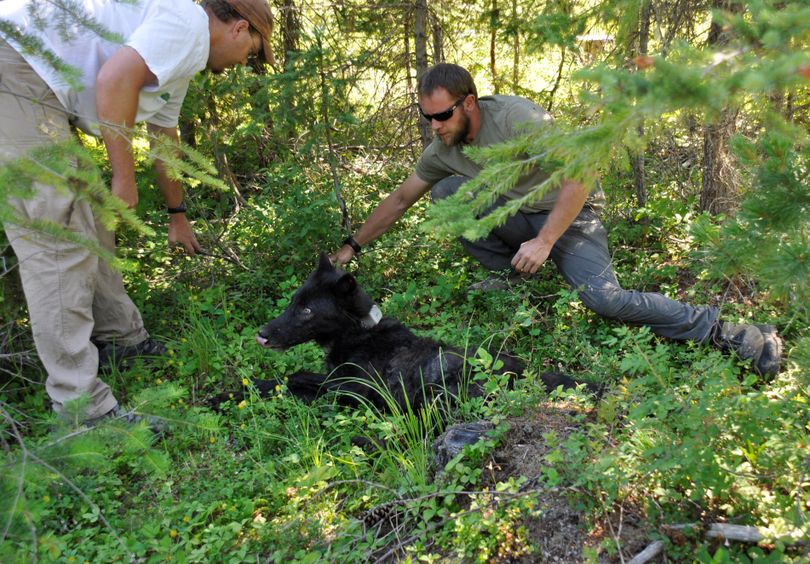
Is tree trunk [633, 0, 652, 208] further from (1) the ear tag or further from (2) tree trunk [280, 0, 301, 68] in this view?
(2) tree trunk [280, 0, 301, 68]

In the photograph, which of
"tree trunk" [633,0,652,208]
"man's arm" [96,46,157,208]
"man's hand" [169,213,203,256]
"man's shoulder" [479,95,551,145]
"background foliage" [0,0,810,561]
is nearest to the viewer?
"background foliage" [0,0,810,561]

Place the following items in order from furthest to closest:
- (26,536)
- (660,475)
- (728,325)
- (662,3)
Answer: (662,3) → (728,325) → (660,475) → (26,536)

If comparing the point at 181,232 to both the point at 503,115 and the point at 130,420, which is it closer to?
the point at 130,420

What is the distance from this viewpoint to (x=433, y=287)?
606 centimetres

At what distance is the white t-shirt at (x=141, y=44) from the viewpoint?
3.62m

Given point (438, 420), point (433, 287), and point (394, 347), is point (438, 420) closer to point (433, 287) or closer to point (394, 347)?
point (394, 347)

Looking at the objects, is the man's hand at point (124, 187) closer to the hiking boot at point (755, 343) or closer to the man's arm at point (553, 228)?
the man's arm at point (553, 228)

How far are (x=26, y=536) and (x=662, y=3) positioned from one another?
652 cm

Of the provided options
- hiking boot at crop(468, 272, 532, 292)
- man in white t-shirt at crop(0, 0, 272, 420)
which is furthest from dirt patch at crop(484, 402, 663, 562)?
man in white t-shirt at crop(0, 0, 272, 420)

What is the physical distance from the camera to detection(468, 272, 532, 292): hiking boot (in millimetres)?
5609

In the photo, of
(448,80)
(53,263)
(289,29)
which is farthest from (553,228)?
(289,29)

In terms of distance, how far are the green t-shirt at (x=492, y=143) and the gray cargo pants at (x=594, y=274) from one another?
0.19 m

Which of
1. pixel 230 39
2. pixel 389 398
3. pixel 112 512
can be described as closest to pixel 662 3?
pixel 230 39

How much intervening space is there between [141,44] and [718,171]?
5360 mm
